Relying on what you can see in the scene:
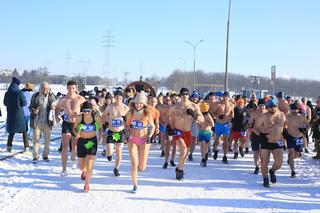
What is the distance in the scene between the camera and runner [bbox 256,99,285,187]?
8992mm

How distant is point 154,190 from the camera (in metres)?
8.08

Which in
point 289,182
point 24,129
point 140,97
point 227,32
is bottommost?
point 289,182

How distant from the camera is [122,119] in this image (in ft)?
30.5

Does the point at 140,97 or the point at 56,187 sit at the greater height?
the point at 140,97

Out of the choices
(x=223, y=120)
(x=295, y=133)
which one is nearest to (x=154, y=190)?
(x=295, y=133)

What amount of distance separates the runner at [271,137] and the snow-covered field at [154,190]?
466mm

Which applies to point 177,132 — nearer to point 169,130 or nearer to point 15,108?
point 169,130

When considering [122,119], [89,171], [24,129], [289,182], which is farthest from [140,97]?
[24,129]

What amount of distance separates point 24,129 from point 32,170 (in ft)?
8.98

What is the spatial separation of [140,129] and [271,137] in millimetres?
2916

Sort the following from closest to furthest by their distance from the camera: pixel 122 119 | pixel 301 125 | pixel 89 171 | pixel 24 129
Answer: pixel 89 171 < pixel 122 119 < pixel 301 125 < pixel 24 129

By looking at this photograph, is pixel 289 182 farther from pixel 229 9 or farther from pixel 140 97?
pixel 229 9

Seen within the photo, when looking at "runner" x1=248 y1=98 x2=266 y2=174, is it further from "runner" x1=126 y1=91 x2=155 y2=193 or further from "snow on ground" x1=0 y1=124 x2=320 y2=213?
"runner" x1=126 y1=91 x2=155 y2=193

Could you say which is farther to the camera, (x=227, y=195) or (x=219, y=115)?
(x=219, y=115)
